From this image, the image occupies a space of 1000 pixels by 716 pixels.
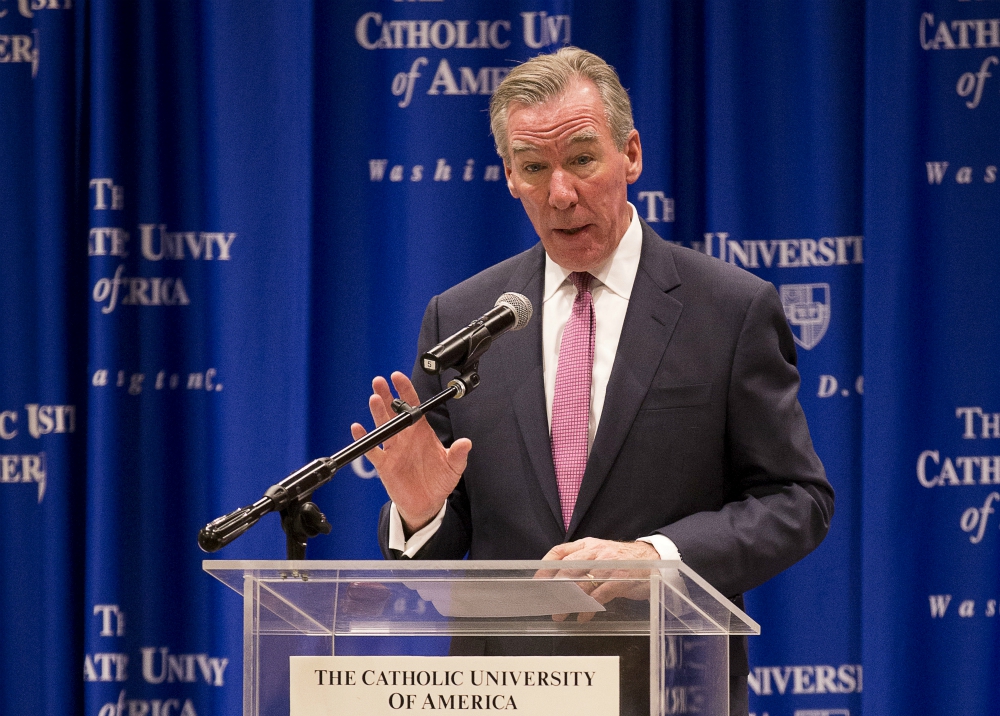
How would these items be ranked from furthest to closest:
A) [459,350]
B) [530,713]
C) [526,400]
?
[526,400] < [459,350] < [530,713]

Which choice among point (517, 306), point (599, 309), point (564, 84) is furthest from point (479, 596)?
point (564, 84)

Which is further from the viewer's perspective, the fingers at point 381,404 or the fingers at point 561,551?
the fingers at point 381,404

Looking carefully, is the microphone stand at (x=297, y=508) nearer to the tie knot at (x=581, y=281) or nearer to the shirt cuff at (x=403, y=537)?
the shirt cuff at (x=403, y=537)

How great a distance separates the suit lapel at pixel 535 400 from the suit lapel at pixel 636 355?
2.3 inches

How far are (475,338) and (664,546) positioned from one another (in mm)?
407

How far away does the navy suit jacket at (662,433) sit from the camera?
5.98 ft

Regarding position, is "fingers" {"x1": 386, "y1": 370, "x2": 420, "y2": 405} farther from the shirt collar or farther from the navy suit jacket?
the shirt collar

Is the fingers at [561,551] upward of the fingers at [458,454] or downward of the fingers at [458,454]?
downward

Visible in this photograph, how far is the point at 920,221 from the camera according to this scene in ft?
9.82

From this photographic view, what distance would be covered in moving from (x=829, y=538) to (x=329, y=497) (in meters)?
1.32

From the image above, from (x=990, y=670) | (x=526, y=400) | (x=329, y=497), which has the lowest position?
(x=990, y=670)

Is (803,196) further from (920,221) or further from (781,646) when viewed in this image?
(781,646)

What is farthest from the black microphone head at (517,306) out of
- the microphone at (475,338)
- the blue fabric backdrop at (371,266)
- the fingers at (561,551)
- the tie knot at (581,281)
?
the blue fabric backdrop at (371,266)

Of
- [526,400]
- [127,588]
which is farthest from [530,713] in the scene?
[127,588]
